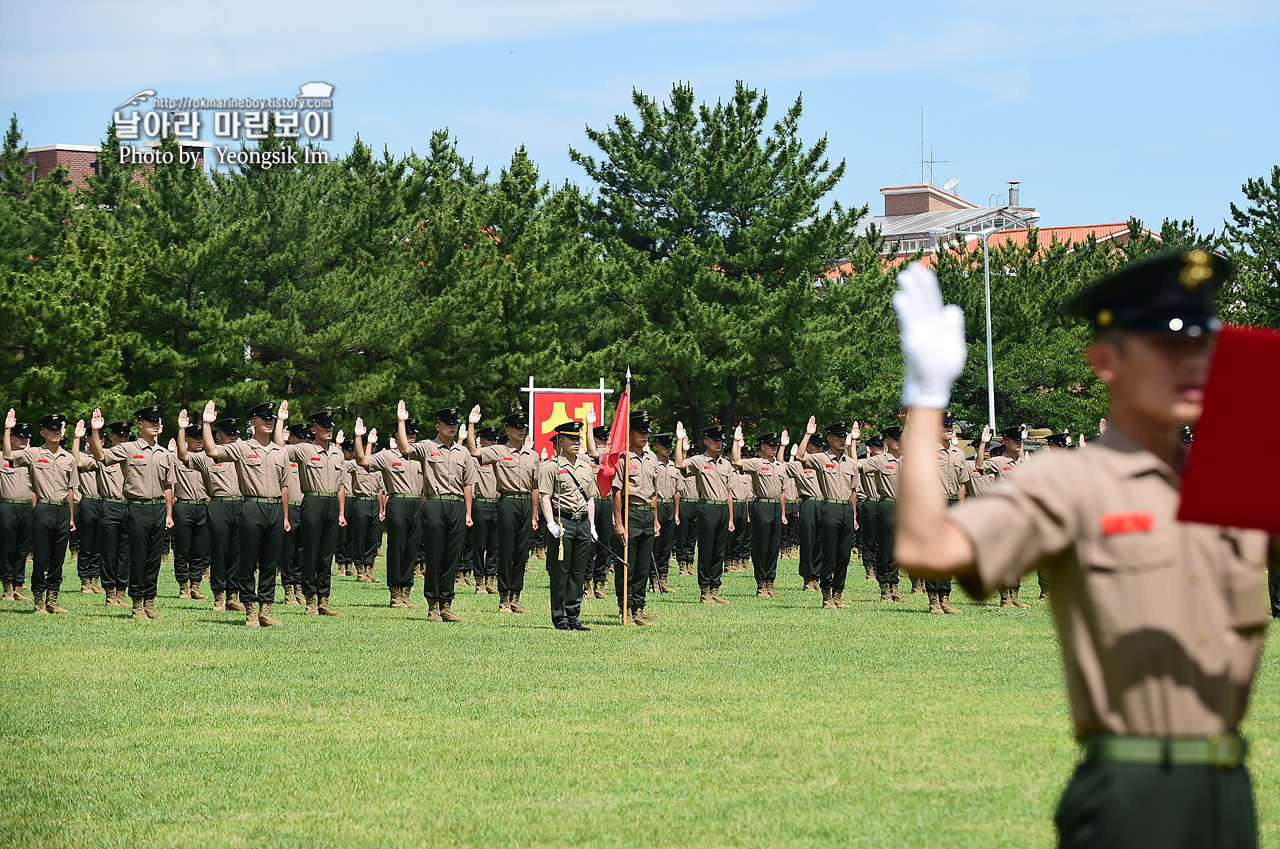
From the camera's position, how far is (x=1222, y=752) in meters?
3.45

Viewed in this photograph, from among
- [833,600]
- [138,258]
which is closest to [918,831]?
[833,600]

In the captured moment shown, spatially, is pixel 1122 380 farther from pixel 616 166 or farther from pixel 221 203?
pixel 616 166

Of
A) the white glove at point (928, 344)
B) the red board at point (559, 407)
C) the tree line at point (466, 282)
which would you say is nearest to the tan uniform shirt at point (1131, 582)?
the white glove at point (928, 344)

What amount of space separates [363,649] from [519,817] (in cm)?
738

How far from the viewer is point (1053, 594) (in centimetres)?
369

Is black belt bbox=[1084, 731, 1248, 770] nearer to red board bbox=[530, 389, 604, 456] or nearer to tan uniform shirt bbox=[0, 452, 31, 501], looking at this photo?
tan uniform shirt bbox=[0, 452, 31, 501]

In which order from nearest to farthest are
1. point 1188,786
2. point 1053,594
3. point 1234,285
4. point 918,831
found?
1. point 1188,786
2. point 1053,594
3. point 918,831
4. point 1234,285

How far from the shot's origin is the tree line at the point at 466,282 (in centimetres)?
4047

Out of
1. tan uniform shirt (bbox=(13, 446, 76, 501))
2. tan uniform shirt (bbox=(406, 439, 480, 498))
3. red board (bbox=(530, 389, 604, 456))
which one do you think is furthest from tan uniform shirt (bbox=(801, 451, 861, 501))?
red board (bbox=(530, 389, 604, 456))

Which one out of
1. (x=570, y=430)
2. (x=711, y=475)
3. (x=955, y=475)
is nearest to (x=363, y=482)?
(x=711, y=475)

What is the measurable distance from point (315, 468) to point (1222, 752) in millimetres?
16122

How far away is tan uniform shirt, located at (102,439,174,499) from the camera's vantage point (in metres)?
18.9

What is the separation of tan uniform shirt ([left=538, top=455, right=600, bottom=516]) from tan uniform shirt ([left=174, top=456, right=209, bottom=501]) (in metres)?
4.37

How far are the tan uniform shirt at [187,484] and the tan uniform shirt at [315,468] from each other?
1.27 m
